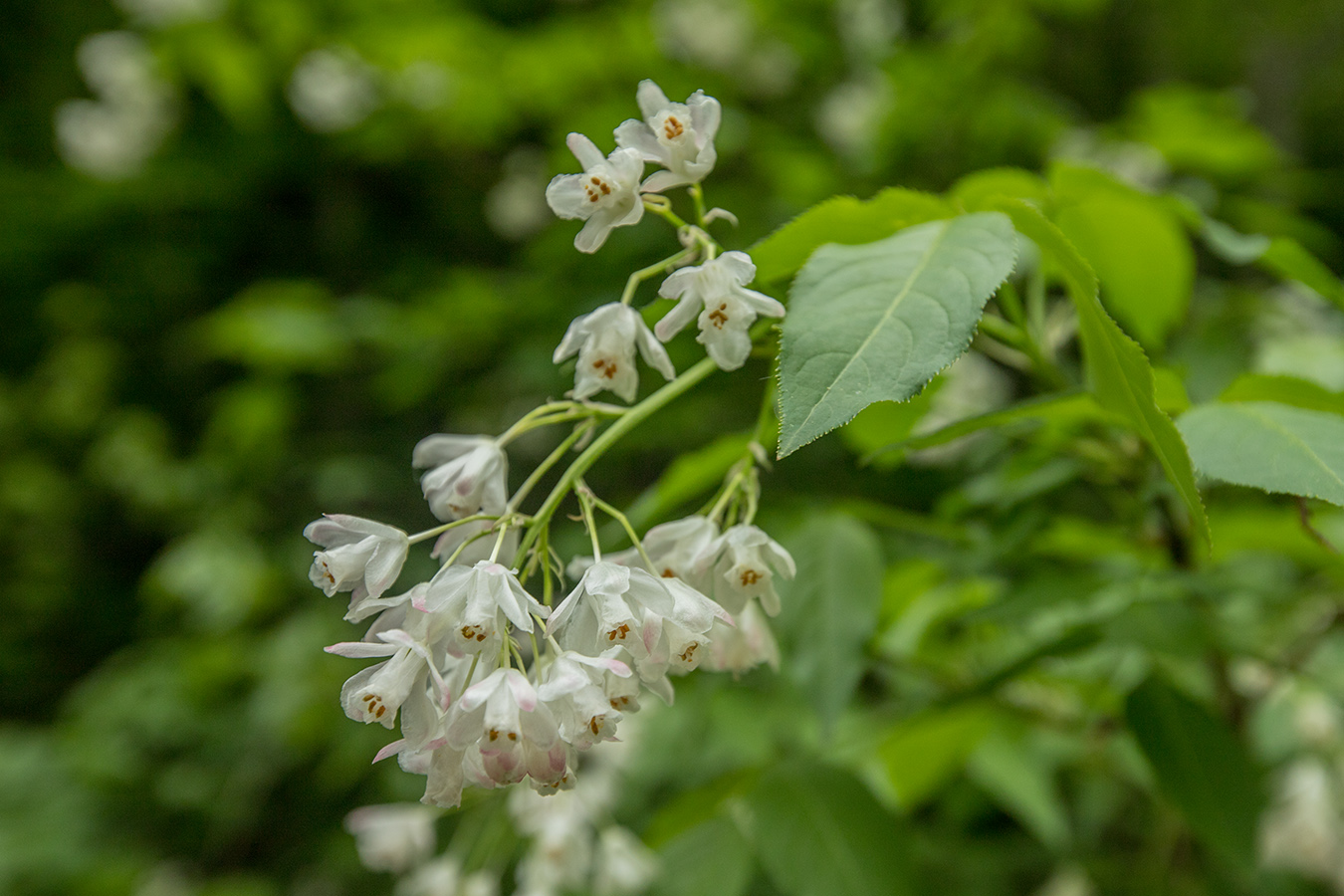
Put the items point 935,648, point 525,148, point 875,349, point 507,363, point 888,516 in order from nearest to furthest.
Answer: point 875,349 → point 888,516 → point 935,648 → point 507,363 → point 525,148

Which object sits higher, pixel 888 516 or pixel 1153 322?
pixel 1153 322

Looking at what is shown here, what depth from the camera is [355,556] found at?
0.40 meters

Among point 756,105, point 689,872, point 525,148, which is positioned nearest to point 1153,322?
point 689,872

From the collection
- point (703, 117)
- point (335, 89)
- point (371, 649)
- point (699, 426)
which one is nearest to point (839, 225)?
point (703, 117)

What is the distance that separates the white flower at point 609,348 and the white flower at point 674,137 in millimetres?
68

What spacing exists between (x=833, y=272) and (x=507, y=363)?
7.59ft

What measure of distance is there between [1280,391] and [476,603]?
46cm

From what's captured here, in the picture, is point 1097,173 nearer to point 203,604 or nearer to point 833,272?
point 833,272

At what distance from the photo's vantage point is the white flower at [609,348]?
0.43 meters

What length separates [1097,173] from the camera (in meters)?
0.63

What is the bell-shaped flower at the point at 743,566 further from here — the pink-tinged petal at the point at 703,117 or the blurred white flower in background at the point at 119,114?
the blurred white flower in background at the point at 119,114

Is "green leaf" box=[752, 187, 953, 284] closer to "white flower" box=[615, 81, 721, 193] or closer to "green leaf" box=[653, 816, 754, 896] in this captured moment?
"white flower" box=[615, 81, 721, 193]

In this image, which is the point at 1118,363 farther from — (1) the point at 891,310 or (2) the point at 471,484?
(2) the point at 471,484

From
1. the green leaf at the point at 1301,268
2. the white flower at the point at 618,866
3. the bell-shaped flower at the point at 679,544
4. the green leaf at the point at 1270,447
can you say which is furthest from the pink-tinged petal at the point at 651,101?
the white flower at the point at 618,866
